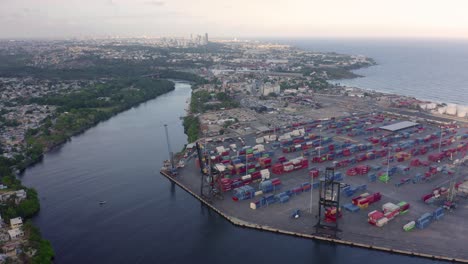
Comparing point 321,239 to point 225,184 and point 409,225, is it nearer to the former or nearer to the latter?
point 409,225

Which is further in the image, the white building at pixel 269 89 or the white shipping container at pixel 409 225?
the white building at pixel 269 89

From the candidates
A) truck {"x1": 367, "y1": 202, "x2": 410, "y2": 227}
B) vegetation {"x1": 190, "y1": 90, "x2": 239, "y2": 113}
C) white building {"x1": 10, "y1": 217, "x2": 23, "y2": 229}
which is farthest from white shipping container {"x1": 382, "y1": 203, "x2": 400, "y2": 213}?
vegetation {"x1": 190, "y1": 90, "x2": 239, "y2": 113}

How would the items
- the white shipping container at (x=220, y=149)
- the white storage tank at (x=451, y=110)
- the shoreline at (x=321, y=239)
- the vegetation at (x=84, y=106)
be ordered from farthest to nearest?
1. the white storage tank at (x=451, y=110)
2. the vegetation at (x=84, y=106)
3. the white shipping container at (x=220, y=149)
4. the shoreline at (x=321, y=239)

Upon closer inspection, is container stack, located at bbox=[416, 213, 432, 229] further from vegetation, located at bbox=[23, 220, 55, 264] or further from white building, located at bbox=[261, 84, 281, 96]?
white building, located at bbox=[261, 84, 281, 96]

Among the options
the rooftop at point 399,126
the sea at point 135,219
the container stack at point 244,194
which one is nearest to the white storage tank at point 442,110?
the rooftop at point 399,126

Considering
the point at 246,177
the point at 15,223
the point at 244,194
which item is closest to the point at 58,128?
the point at 15,223

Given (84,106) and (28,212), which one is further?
(84,106)

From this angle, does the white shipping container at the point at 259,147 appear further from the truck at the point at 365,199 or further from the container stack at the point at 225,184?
the truck at the point at 365,199
